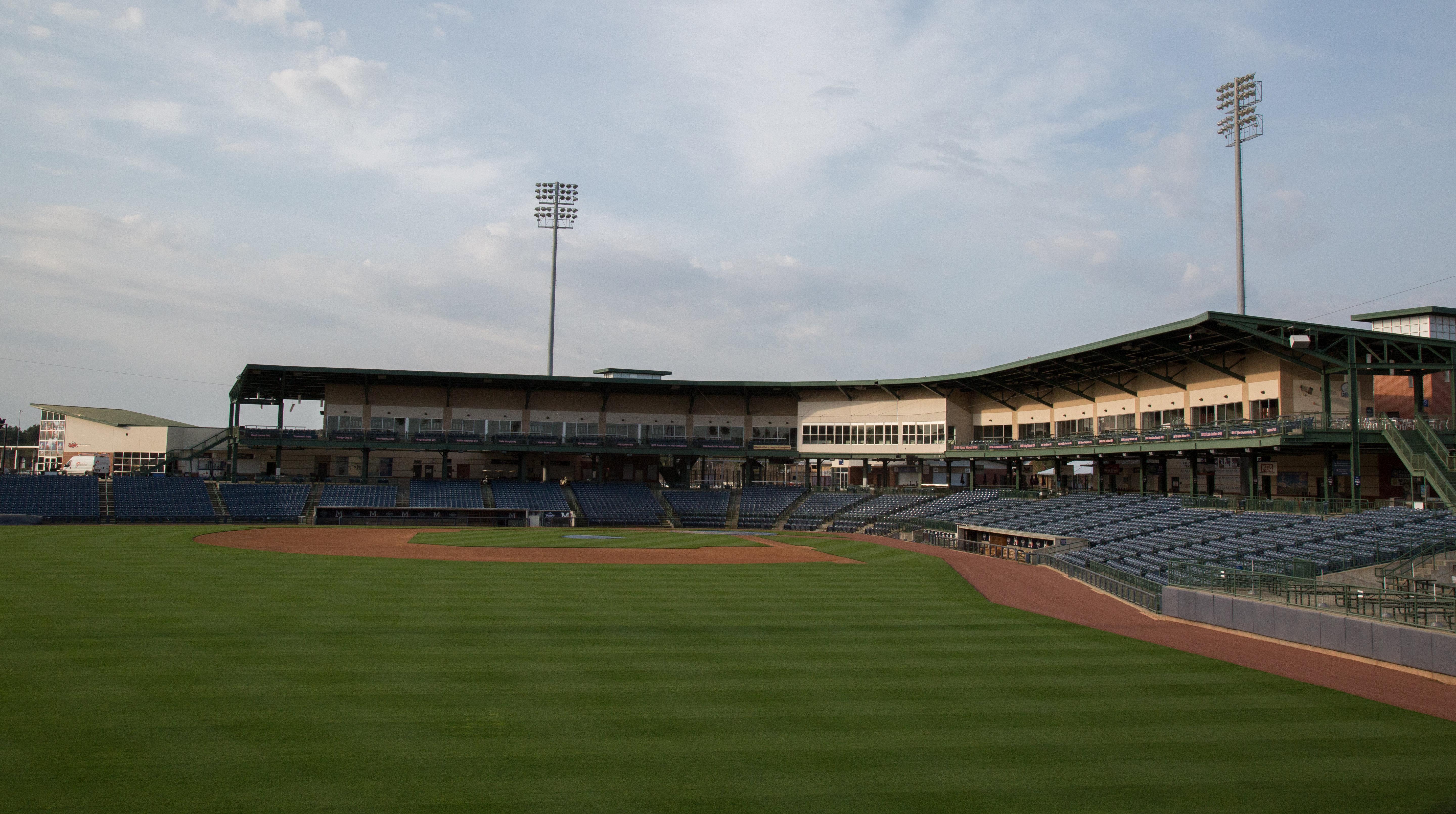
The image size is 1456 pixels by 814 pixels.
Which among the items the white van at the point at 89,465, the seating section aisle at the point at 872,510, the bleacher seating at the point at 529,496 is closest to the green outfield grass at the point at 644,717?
the seating section aisle at the point at 872,510

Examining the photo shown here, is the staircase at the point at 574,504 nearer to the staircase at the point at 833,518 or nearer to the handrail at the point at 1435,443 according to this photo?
the staircase at the point at 833,518

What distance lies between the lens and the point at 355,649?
55.3 ft

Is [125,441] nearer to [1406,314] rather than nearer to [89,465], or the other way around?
[89,465]

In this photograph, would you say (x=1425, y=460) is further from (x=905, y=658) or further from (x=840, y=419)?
(x=840, y=419)

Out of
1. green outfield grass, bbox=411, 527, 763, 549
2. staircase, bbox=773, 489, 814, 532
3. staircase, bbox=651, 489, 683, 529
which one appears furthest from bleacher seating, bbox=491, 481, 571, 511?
staircase, bbox=773, 489, 814, 532

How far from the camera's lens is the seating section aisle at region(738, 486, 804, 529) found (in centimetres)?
6425

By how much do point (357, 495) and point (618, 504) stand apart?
19.9 meters

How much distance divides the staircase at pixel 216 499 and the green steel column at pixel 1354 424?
6651 centimetres

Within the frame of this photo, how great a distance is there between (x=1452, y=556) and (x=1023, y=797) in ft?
76.9

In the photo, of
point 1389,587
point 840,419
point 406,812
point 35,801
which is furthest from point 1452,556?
point 840,419

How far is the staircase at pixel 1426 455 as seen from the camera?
103 feet

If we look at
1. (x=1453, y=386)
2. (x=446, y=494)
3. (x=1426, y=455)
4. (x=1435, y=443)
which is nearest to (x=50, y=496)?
(x=446, y=494)

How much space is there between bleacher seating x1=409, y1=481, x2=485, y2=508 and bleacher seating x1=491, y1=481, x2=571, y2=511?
1.44 metres

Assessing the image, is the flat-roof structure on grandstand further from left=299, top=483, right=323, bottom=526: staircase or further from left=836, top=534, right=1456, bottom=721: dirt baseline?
left=836, top=534, right=1456, bottom=721: dirt baseline
